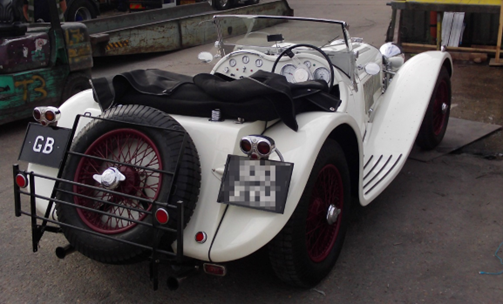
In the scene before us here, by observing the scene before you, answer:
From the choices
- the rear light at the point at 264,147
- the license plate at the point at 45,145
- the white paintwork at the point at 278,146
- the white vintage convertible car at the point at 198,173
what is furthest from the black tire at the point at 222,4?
the rear light at the point at 264,147

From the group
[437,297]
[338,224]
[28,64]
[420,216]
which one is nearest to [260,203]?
[338,224]

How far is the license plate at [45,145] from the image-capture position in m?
3.26

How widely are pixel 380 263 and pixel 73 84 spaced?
5.09 meters

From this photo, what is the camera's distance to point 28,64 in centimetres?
631

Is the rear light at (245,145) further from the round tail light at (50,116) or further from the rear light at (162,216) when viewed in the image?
the round tail light at (50,116)

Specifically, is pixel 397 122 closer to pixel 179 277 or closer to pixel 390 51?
pixel 390 51

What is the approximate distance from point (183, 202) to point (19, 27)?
4.72 metres

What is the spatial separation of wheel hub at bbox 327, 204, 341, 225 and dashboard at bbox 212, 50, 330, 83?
110 centimetres

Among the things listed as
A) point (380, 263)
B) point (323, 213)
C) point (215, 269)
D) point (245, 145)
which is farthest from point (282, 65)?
point (215, 269)

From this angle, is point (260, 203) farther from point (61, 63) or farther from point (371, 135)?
point (61, 63)

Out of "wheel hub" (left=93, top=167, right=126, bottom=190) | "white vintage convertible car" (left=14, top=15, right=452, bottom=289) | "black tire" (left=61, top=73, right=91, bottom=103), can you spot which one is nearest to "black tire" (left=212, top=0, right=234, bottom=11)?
"black tire" (left=61, top=73, right=91, bottom=103)

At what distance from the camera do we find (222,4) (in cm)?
1577

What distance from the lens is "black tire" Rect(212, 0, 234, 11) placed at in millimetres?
15570

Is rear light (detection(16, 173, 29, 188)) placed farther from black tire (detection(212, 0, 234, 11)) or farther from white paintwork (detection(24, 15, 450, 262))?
black tire (detection(212, 0, 234, 11))
